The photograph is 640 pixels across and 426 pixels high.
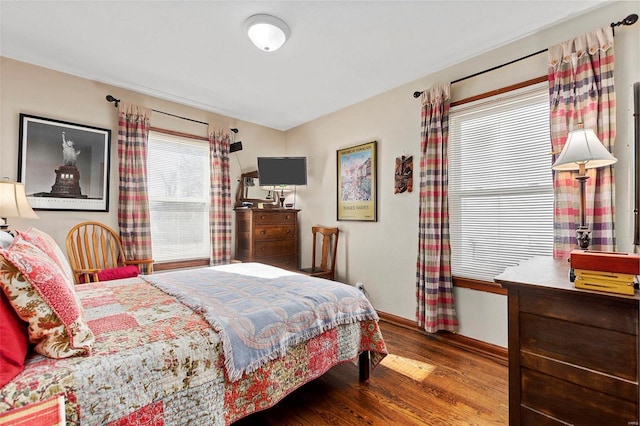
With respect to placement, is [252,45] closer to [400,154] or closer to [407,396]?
[400,154]

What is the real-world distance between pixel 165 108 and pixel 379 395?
3706 millimetres

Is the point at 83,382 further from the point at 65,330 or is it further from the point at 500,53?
the point at 500,53

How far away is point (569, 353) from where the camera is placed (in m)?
1.14

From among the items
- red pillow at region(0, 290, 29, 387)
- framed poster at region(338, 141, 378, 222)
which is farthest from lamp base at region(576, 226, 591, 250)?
red pillow at region(0, 290, 29, 387)

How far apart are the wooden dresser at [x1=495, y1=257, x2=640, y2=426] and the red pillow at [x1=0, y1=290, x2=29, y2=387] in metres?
1.80

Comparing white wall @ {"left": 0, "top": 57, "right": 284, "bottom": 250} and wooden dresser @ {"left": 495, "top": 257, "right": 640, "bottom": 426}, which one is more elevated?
white wall @ {"left": 0, "top": 57, "right": 284, "bottom": 250}

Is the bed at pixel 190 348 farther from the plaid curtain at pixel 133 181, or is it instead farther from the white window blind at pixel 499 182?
the white window blind at pixel 499 182

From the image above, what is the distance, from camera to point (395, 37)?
7.74ft

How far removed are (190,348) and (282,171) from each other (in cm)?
309

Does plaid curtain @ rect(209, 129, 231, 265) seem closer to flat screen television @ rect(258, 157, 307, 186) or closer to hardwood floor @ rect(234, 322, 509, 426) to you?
flat screen television @ rect(258, 157, 307, 186)

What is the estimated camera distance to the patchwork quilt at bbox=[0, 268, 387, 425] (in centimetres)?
95

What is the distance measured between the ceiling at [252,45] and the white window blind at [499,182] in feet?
1.90

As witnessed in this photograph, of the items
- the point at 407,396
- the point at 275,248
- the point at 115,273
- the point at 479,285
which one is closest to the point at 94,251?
the point at 115,273

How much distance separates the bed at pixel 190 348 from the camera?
98 cm
